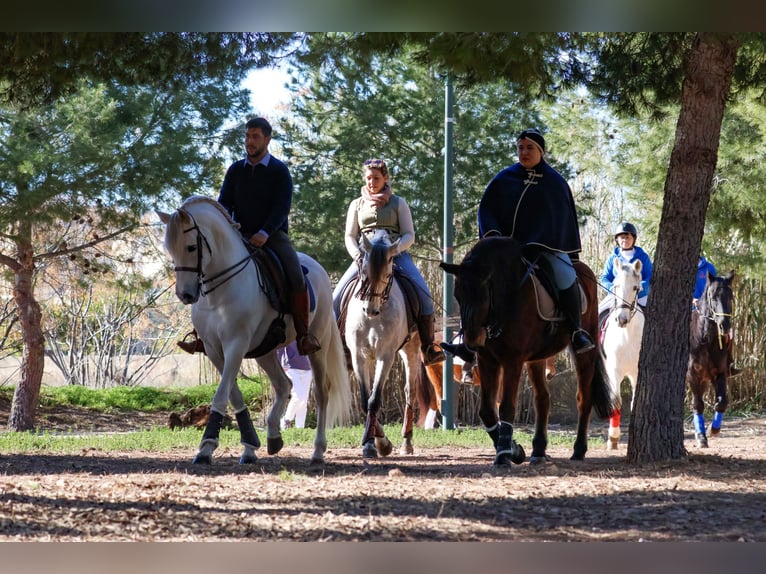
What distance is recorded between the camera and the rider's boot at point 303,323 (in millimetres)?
9031

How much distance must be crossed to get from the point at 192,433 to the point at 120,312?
10.2 meters

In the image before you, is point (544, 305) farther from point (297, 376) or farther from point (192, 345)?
point (297, 376)

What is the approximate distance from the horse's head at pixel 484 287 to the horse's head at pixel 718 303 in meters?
5.63

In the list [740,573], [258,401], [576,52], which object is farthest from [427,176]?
[740,573]

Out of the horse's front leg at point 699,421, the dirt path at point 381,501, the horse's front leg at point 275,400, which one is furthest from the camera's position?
the horse's front leg at point 699,421

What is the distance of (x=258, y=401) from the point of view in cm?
1930

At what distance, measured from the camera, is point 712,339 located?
43.4 feet

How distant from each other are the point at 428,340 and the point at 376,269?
135cm

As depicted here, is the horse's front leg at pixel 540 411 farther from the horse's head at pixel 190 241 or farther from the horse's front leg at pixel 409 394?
the horse's head at pixel 190 241

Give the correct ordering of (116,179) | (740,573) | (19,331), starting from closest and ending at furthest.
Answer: (740,573), (116,179), (19,331)

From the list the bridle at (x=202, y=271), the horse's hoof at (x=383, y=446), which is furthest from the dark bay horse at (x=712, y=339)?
the bridle at (x=202, y=271)

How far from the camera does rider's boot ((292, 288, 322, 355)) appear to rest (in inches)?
356
